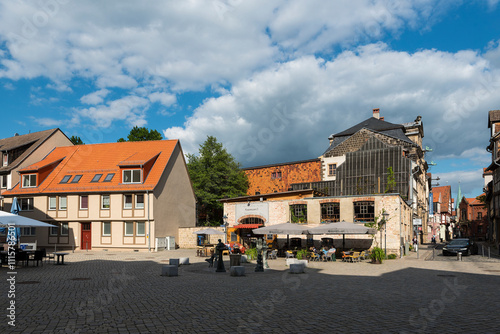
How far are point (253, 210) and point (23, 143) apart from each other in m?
26.0

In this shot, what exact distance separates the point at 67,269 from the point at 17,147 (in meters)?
27.9

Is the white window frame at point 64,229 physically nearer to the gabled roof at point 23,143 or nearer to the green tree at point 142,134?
the gabled roof at point 23,143

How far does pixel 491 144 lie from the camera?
155 ft

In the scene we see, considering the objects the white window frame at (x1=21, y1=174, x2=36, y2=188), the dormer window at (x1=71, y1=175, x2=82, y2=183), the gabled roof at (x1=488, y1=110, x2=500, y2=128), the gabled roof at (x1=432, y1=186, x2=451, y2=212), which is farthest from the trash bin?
the gabled roof at (x1=432, y1=186, x2=451, y2=212)

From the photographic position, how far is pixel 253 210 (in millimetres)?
35250

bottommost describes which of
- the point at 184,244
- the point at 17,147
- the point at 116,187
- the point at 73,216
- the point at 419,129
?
the point at 184,244

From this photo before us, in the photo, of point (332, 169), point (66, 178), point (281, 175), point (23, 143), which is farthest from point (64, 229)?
point (332, 169)

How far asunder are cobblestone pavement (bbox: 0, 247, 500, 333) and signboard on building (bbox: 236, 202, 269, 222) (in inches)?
668

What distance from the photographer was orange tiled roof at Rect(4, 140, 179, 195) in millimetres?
36844

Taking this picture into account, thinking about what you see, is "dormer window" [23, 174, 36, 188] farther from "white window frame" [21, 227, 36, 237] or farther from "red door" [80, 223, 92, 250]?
"red door" [80, 223, 92, 250]

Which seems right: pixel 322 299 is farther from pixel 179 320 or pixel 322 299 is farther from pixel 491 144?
pixel 491 144

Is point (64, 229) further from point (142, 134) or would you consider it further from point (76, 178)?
point (142, 134)

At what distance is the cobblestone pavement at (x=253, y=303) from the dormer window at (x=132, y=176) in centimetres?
1975

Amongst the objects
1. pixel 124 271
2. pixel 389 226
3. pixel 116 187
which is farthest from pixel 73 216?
pixel 389 226
